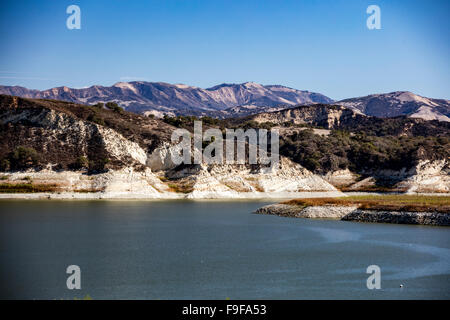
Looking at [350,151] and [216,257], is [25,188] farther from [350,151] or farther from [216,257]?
[350,151]

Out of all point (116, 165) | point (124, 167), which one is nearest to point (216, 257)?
point (124, 167)

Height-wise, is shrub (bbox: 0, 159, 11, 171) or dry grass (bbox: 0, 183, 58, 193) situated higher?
shrub (bbox: 0, 159, 11, 171)

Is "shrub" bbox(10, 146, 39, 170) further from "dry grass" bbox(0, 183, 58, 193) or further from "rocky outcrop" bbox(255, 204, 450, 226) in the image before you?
"rocky outcrop" bbox(255, 204, 450, 226)

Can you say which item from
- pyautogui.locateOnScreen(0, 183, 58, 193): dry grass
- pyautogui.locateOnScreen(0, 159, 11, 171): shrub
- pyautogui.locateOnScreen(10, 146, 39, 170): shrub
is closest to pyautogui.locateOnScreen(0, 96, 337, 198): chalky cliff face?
pyautogui.locateOnScreen(0, 183, 58, 193): dry grass

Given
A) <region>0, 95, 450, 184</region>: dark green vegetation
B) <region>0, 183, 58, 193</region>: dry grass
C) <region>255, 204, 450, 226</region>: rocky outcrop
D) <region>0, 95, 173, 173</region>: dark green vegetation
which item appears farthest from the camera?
<region>0, 95, 450, 184</region>: dark green vegetation
